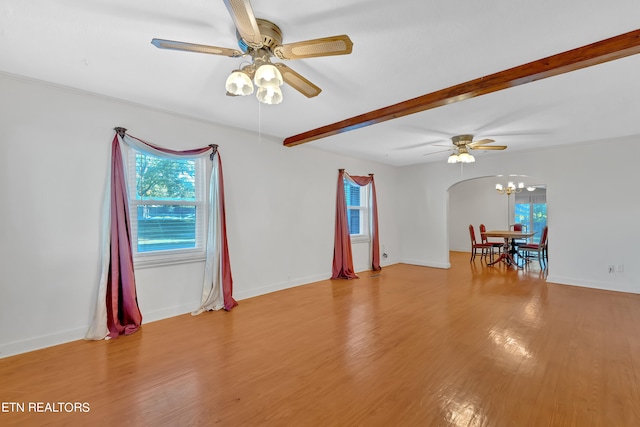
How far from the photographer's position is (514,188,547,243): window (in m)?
10.2

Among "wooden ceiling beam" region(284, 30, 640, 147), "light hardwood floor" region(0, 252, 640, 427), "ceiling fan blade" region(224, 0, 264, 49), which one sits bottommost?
"light hardwood floor" region(0, 252, 640, 427)

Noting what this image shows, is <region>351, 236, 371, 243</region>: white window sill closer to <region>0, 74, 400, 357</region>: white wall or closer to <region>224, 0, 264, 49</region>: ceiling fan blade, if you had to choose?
<region>0, 74, 400, 357</region>: white wall

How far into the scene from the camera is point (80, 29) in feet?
6.54

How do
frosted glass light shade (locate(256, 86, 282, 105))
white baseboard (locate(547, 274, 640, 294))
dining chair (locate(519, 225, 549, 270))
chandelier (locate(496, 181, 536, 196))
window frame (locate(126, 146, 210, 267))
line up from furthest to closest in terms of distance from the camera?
chandelier (locate(496, 181, 536, 196)), dining chair (locate(519, 225, 549, 270)), white baseboard (locate(547, 274, 640, 294)), window frame (locate(126, 146, 210, 267)), frosted glass light shade (locate(256, 86, 282, 105))

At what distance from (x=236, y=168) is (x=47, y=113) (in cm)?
210

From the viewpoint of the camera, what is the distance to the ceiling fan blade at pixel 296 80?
2.07 metres

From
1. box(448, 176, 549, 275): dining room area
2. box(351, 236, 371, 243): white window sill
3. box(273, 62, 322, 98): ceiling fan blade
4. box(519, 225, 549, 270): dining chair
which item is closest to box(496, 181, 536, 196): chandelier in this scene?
box(448, 176, 549, 275): dining room area

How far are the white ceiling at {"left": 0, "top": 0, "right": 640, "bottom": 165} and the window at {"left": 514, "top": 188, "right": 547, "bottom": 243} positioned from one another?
7128 millimetres

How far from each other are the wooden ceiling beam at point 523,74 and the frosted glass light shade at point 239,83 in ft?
6.33

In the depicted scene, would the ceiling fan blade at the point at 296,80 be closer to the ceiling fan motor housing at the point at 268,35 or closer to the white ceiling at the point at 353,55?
the ceiling fan motor housing at the point at 268,35

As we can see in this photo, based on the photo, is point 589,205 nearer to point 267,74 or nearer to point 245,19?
point 267,74

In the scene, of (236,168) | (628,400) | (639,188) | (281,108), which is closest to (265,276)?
(236,168)

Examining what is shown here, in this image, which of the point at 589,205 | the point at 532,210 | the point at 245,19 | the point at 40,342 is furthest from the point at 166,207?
the point at 532,210

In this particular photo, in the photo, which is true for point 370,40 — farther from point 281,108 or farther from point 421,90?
point 281,108
